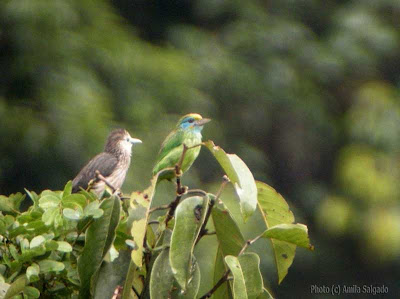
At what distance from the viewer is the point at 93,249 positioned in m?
1.98

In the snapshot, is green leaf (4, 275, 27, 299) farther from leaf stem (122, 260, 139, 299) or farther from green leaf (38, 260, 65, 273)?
leaf stem (122, 260, 139, 299)

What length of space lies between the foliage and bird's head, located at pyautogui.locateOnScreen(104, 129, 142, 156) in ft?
11.3

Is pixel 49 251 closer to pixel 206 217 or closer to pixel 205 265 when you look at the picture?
pixel 206 217

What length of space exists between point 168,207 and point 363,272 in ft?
26.2

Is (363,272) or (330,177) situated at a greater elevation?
(330,177)

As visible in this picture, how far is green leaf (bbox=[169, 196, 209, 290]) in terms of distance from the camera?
1873 mm

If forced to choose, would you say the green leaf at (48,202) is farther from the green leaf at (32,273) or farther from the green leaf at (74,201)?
the green leaf at (32,273)

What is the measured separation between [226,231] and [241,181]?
0.51ft

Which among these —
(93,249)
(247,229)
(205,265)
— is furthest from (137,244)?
(247,229)

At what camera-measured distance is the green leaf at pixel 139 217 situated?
6.13 ft

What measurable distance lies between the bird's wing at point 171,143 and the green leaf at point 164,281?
1.64 meters

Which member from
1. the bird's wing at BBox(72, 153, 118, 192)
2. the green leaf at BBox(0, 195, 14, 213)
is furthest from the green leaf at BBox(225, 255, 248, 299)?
the bird's wing at BBox(72, 153, 118, 192)

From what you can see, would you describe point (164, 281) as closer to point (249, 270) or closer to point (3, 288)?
→ point (249, 270)

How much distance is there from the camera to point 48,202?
6.84 ft
